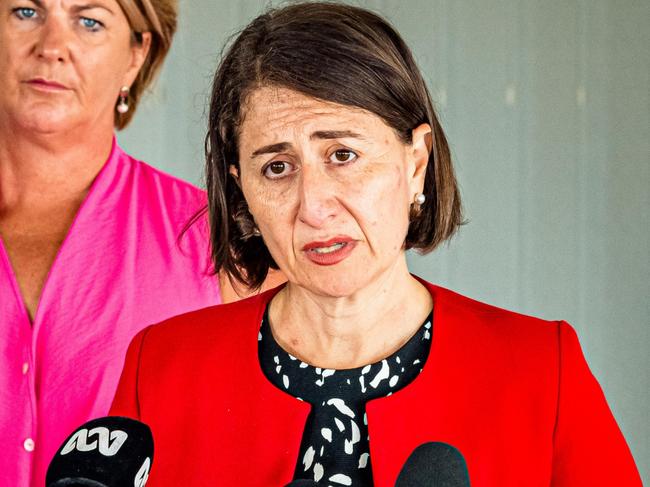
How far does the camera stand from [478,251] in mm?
3824

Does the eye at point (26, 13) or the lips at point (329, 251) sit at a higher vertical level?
the eye at point (26, 13)

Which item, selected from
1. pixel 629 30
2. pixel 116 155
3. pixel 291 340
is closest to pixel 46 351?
pixel 116 155

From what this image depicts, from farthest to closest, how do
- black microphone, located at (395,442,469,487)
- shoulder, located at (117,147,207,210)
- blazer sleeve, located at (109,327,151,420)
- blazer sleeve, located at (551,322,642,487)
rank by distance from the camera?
shoulder, located at (117,147,207,210) < blazer sleeve, located at (109,327,151,420) < blazer sleeve, located at (551,322,642,487) < black microphone, located at (395,442,469,487)

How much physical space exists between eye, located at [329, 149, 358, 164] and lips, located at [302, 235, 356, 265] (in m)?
0.12

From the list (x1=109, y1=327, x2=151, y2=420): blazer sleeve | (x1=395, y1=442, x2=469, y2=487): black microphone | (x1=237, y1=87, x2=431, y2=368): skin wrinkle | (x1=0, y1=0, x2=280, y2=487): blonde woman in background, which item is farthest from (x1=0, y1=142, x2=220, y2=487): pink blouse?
(x1=395, y1=442, x2=469, y2=487): black microphone

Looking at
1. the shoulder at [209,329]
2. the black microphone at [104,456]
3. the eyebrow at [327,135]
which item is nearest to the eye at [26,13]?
the shoulder at [209,329]

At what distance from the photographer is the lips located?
1675mm

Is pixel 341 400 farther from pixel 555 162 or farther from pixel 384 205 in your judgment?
pixel 555 162

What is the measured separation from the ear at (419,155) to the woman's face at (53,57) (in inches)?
34.5

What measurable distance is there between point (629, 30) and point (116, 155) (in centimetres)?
214

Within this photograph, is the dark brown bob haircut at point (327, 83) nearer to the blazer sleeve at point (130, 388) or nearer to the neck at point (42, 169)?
the blazer sleeve at point (130, 388)

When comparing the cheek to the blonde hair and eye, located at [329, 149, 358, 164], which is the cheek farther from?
the blonde hair

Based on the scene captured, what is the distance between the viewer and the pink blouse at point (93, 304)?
225 centimetres

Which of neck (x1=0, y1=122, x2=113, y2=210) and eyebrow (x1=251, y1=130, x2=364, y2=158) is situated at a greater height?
eyebrow (x1=251, y1=130, x2=364, y2=158)
